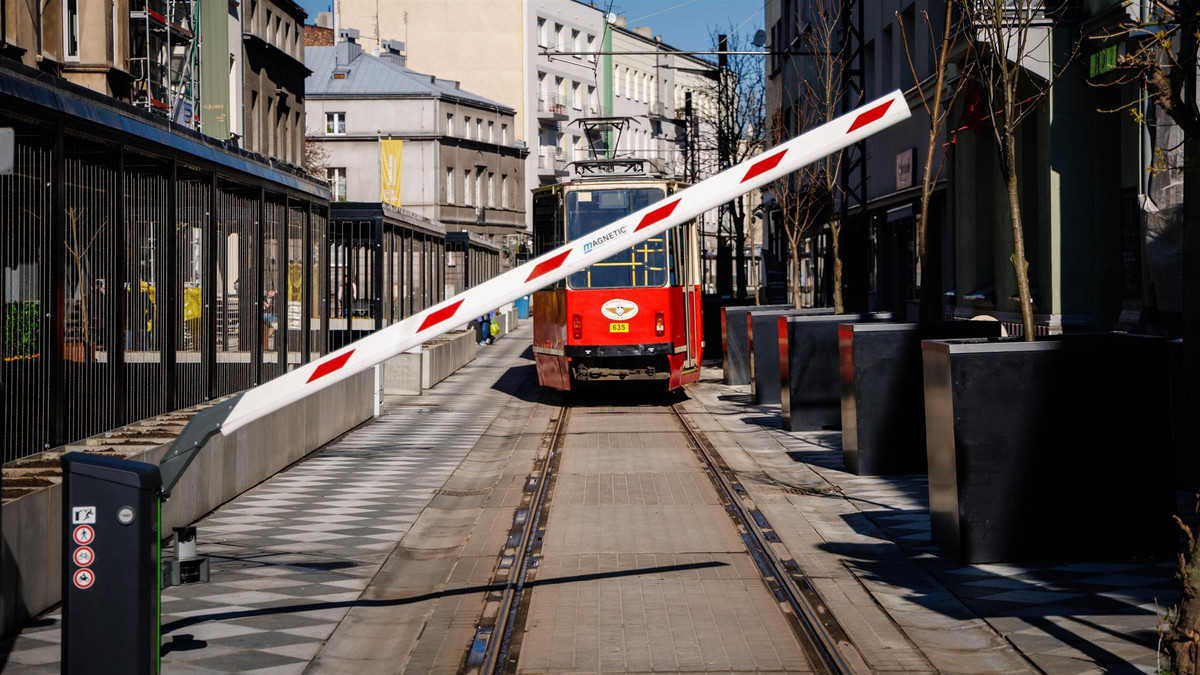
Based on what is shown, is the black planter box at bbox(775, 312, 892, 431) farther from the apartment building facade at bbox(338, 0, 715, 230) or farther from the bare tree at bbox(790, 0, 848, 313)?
the apartment building facade at bbox(338, 0, 715, 230)

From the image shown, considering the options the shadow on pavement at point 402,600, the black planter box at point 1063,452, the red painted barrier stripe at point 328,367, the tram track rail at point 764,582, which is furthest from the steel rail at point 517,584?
the black planter box at point 1063,452

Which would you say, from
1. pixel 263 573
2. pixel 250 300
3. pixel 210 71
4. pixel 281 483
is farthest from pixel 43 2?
pixel 263 573

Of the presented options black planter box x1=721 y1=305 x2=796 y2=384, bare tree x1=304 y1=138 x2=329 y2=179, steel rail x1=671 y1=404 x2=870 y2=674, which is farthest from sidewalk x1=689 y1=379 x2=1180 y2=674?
bare tree x1=304 y1=138 x2=329 y2=179

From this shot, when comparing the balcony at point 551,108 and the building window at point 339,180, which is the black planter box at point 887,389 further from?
the balcony at point 551,108

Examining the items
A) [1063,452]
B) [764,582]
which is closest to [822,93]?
[1063,452]

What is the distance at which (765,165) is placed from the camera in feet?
19.0

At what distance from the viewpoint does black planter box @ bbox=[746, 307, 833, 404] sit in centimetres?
2169

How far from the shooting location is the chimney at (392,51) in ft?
282

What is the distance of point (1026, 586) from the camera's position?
856cm

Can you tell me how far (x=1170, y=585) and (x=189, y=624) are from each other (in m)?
5.54

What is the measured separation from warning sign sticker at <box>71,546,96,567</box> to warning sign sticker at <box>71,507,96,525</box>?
0.09 meters

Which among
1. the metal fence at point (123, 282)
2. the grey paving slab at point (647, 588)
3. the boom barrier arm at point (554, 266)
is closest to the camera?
the boom barrier arm at point (554, 266)

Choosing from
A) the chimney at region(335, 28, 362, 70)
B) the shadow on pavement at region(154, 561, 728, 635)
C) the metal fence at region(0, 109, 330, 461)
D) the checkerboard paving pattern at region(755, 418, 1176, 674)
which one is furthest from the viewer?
the chimney at region(335, 28, 362, 70)

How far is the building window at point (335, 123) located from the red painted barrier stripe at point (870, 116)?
251 ft
